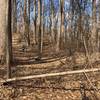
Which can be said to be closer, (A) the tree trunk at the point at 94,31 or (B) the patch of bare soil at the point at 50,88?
(B) the patch of bare soil at the point at 50,88

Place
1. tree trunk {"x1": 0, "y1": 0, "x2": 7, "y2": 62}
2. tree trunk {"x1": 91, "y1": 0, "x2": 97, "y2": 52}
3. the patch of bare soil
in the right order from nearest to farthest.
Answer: the patch of bare soil
tree trunk {"x1": 0, "y1": 0, "x2": 7, "y2": 62}
tree trunk {"x1": 91, "y1": 0, "x2": 97, "y2": 52}

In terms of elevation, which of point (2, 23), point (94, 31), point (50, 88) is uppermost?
point (2, 23)

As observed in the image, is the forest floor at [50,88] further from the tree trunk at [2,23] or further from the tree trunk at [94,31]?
the tree trunk at [94,31]

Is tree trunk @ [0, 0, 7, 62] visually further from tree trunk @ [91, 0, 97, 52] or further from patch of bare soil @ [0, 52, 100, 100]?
tree trunk @ [91, 0, 97, 52]

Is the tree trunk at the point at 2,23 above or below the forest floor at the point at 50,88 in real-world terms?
above

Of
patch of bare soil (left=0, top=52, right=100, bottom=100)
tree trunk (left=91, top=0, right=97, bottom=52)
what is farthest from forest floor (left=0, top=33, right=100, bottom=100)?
tree trunk (left=91, top=0, right=97, bottom=52)

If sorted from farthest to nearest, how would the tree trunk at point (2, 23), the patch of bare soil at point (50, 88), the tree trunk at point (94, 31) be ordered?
the tree trunk at point (94, 31) < the tree trunk at point (2, 23) < the patch of bare soil at point (50, 88)

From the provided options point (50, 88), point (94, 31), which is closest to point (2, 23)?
point (50, 88)

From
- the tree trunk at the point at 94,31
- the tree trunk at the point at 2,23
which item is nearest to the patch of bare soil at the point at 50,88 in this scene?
the tree trunk at the point at 2,23

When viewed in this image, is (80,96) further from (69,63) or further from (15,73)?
(69,63)

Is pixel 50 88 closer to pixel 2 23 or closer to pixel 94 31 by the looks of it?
pixel 2 23

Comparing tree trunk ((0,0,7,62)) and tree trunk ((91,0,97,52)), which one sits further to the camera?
tree trunk ((91,0,97,52))

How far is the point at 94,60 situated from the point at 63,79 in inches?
133

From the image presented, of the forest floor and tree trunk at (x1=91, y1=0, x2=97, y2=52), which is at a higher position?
tree trunk at (x1=91, y1=0, x2=97, y2=52)
